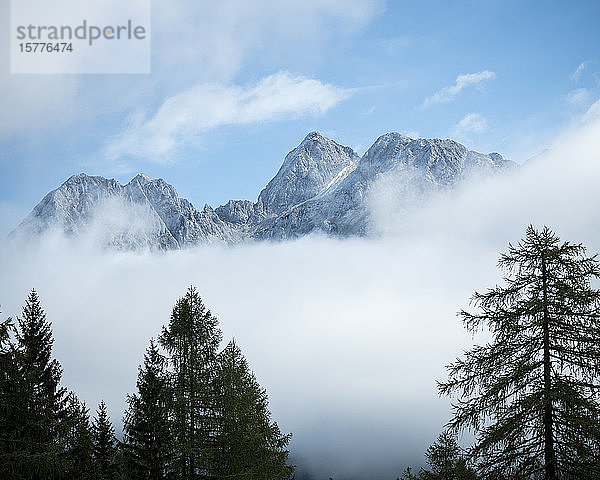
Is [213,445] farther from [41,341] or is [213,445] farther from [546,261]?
[546,261]

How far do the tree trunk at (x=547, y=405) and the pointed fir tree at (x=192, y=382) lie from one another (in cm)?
1010

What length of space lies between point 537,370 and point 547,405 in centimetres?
77

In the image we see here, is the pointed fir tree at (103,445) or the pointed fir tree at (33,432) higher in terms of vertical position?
the pointed fir tree at (33,432)

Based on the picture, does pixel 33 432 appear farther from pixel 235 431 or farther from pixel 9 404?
pixel 235 431

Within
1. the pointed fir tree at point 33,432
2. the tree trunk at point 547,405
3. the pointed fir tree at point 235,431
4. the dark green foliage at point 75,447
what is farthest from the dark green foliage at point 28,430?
the tree trunk at point 547,405

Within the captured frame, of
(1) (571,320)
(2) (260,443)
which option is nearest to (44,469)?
(2) (260,443)

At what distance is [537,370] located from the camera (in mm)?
10961

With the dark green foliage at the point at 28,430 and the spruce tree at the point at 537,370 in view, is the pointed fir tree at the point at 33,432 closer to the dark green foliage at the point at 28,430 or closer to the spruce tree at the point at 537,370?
the dark green foliage at the point at 28,430

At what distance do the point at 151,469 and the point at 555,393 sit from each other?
549 inches

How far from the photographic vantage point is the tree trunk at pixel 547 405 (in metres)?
10.4

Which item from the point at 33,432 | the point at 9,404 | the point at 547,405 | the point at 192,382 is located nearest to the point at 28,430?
the point at 33,432

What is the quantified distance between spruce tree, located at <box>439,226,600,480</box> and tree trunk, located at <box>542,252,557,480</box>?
0.02 metres

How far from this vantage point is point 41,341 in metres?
22.4

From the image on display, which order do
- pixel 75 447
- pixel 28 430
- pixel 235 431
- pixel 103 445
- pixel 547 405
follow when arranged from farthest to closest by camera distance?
1. pixel 103 445
2. pixel 235 431
3. pixel 75 447
4. pixel 28 430
5. pixel 547 405
